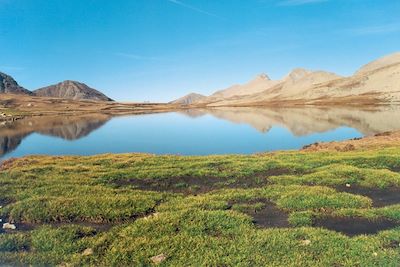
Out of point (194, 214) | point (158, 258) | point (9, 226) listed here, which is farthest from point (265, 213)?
point (9, 226)

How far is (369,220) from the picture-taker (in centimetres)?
1695

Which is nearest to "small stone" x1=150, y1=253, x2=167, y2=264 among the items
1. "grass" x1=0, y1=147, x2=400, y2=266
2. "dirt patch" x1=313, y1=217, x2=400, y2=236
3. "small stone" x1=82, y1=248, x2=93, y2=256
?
"grass" x1=0, y1=147, x2=400, y2=266

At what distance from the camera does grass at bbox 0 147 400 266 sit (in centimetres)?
1358

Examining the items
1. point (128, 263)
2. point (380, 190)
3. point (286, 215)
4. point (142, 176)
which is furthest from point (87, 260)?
point (380, 190)

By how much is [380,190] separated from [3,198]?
22.0m

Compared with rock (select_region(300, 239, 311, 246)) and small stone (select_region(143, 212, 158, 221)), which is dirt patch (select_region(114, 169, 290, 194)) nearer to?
small stone (select_region(143, 212, 158, 221))

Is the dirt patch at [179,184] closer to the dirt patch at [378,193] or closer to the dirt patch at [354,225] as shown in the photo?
the dirt patch at [378,193]

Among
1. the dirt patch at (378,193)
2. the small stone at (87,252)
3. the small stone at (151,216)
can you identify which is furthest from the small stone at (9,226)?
the dirt patch at (378,193)

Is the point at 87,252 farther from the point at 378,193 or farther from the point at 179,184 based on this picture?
the point at 378,193

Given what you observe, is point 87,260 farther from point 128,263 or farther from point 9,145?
point 9,145

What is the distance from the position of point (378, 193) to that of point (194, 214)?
11.2 metres

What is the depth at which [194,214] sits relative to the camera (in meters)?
17.4

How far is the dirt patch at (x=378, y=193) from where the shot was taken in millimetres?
19798

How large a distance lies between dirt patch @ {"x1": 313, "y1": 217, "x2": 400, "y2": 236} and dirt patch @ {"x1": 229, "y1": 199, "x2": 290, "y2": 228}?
1.50 m
